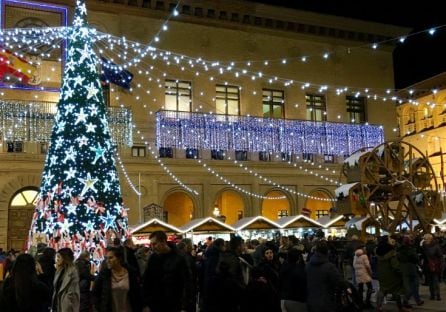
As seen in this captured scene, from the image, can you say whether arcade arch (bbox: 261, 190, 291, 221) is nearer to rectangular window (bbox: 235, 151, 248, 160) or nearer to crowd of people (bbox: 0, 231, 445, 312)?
rectangular window (bbox: 235, 151, 248, 160)

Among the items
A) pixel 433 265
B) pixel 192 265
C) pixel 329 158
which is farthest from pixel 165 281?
pixel 329 158

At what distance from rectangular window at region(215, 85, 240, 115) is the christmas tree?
1578 centimetres

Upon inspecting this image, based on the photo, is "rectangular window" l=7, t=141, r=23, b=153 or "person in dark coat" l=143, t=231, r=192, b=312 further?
"rectangular window" l=7, t=141, r=23, b=153

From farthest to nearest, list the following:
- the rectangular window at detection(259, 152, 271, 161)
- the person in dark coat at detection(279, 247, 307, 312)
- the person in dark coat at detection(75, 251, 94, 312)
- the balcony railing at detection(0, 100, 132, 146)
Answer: the rectangular window at detection(259, 152, 271, 161), the balcony railing at detection(0, 100, 132, 146), the person in dark coat at detection(75, 251, 94, 312), the person in dark coat at detection(279, 247, 307, 312)

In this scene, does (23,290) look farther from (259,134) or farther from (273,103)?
(273,103)

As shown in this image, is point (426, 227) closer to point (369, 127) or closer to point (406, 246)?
point (406, 246)

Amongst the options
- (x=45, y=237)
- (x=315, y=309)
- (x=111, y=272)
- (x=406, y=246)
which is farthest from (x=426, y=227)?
(x=111, y=272)

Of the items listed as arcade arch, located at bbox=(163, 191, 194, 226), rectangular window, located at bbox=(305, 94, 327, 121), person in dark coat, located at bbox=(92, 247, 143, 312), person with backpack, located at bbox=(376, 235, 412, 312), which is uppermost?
rectangular window, located at bbox=(305, 94, 327, 121)

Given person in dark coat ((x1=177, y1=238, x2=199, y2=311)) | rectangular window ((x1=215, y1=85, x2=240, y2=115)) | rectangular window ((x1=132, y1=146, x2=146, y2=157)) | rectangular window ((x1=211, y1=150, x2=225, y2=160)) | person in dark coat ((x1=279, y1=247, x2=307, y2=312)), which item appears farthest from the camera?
rectangular window ((x1=215, y1=85, x2=240, y2=115))

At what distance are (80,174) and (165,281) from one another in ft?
26.9

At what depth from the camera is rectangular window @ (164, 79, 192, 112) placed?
29.3 metres

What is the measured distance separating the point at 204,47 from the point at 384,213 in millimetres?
13770

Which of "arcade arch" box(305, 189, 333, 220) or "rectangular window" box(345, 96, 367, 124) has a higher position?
"rectangular window" box(345, 96, 367, 124)

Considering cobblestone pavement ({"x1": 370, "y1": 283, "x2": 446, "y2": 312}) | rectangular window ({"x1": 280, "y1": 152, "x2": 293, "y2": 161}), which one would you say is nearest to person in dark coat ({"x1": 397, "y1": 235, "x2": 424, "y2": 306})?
cobblestone pavement ({"x1": 370, "y1": 283, "x2": 446, "y2": 312})
